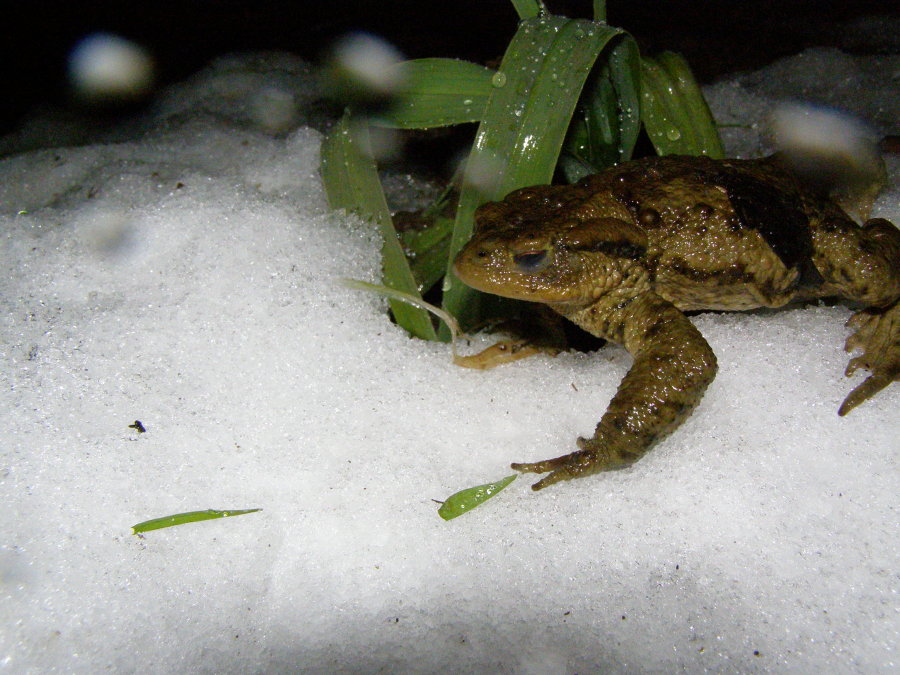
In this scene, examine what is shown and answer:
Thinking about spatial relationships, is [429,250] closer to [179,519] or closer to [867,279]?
[179,519]

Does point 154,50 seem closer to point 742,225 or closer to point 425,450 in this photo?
point 425,450

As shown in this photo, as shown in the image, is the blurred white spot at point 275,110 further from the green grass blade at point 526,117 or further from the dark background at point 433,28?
the green grass blade at point 526,117

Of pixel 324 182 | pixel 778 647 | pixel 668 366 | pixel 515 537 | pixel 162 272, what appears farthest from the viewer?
pixel 324 182

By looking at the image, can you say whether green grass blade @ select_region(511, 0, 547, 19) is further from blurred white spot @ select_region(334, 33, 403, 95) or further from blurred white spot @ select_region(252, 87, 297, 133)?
blurred white spot @ select_region(252, 87, 297, 133)

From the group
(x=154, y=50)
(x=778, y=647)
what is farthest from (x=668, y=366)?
(x=154, y=50)

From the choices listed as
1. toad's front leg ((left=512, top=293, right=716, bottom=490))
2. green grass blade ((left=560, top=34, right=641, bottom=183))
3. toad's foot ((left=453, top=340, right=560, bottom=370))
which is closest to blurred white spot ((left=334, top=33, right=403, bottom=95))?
green grass blade ((left=560, top=34, right=641, bottom=183))

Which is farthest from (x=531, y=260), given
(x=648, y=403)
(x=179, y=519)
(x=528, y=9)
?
(x=179, y=519)

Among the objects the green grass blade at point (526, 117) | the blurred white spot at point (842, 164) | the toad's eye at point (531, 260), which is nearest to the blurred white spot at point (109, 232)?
the green grass blade at point (526, 117)
